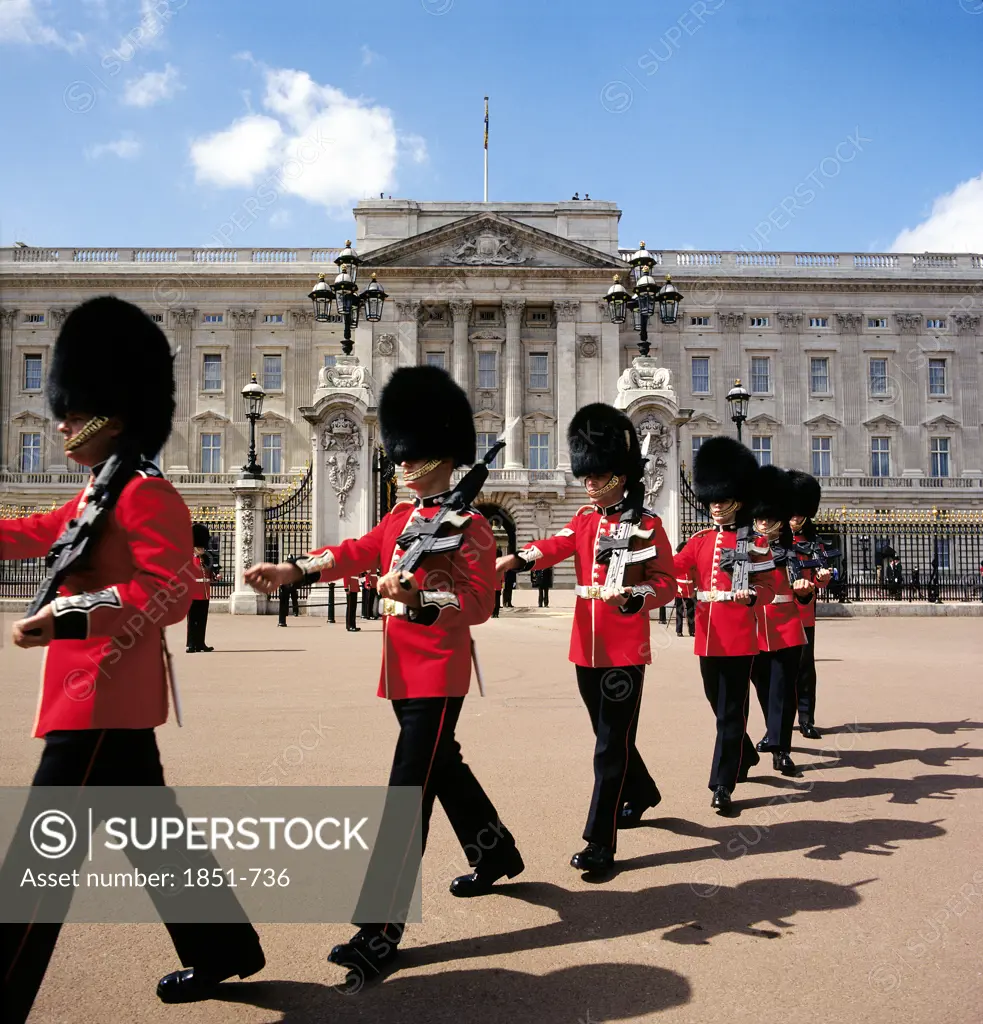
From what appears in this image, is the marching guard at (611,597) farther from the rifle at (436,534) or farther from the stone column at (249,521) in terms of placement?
the stone column at (249,521)

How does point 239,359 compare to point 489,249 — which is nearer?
point 489,249

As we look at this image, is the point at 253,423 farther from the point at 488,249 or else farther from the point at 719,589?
the point at 488,249

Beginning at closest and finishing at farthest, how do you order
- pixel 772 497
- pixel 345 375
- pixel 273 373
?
pixel 772 497 < pixel 345 375 < pixel 273 373

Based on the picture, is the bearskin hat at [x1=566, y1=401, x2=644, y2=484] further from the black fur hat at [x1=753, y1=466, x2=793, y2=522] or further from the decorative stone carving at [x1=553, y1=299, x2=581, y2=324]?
the decorative stone carving at [x1=553, y1=299, x2=581, y2=324]

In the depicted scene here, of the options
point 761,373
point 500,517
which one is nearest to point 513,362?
point 500,517

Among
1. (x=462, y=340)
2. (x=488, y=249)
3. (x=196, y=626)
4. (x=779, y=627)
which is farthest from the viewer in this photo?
(x=488, y=249)

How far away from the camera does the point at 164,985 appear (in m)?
2.71

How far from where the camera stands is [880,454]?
43.8m

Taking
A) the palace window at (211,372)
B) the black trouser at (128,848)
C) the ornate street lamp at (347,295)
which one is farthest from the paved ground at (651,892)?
the palace window at (211,372)

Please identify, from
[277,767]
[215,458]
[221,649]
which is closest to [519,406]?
[215,458]

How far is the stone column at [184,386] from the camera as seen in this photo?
139ft

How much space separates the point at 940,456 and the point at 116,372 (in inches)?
1846

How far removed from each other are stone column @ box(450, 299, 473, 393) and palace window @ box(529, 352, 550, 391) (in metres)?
2.93

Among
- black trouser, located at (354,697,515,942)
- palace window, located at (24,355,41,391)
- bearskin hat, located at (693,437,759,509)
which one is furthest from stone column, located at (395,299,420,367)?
black trouser, located at (354,697,515,942)
